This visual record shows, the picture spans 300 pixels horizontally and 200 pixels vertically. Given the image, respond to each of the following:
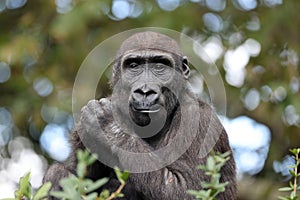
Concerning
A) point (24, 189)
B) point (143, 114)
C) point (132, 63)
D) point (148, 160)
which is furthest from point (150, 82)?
point (24, 189)

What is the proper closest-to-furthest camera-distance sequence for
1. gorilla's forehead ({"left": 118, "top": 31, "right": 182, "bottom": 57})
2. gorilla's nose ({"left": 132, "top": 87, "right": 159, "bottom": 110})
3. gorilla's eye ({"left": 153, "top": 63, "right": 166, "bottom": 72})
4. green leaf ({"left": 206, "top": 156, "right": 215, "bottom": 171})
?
green leaf ({"left": 206, "top": 156, "right": 215, "bottom": 171}) < gorilla's nose ({"left": 132, "top": 87, "right": 159, "bottom": 110}) < gorilla's eye ({"left": 153, "top": 63, "right": 166, "bottom": 72}) < gorilla's forehead ({"left": 118, "top": 31, "right": 182, "bottom": 57})

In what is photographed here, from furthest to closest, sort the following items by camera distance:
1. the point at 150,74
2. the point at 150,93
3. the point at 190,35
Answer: the point at 190,35 → the point at 150,74 → the point at 150,93

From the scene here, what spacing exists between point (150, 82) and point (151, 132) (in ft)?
1.14

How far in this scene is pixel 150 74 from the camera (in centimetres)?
634

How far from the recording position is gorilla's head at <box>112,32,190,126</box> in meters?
6.05

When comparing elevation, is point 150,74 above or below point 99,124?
above

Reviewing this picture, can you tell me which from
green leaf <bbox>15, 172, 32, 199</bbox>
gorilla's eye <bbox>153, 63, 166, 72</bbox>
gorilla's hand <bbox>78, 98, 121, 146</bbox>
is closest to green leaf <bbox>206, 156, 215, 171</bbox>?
green leaf <bbox>15, 172, 32, 199</bbox>

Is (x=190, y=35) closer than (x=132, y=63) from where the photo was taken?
No

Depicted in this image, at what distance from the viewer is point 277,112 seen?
1115 cm

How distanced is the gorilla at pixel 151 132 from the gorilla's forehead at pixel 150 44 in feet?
0.03

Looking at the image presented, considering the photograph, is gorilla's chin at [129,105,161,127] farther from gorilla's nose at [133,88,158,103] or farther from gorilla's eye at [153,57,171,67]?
gorilla's eye at [153,57,171,67]

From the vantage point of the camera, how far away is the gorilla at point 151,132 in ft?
19.7

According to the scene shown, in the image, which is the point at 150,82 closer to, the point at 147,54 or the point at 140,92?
the point at 140,92

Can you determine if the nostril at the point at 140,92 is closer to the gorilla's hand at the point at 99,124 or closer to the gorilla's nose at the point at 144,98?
the gorilla's nose at the point at 144,98
